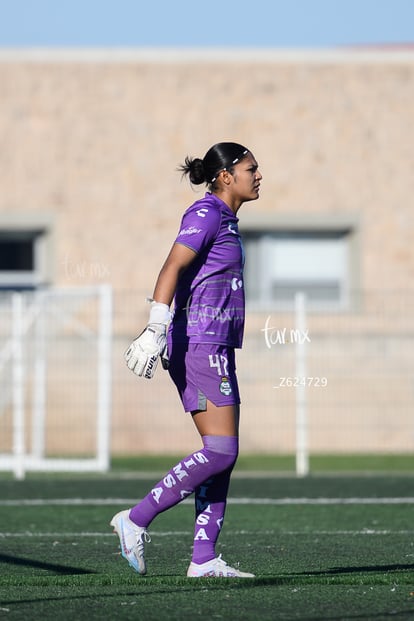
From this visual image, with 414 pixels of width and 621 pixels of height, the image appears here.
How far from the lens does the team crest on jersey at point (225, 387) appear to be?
654cm

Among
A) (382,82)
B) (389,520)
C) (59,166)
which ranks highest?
(382,82)

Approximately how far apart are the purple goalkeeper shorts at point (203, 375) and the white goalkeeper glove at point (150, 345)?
0.77ft

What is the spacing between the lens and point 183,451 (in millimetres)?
20078

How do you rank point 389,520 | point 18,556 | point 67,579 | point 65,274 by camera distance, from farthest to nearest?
point 65,274 → point 389,520 → point 18,556 → point 67,579

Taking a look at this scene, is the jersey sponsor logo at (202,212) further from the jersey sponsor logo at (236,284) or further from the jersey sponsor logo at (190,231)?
the jersey sponsor logo at (236,284)

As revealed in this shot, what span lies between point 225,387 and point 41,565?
65.0 inches

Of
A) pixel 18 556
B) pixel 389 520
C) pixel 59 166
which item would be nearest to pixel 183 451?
pixel 59 166

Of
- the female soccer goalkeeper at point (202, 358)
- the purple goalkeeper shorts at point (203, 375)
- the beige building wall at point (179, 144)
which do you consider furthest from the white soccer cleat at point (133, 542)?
the beige building wall at point (179, 144)

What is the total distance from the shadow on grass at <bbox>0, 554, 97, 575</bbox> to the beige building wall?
46.6 feet

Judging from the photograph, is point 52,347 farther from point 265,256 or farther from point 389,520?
point 389,520

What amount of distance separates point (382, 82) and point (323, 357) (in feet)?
17.2

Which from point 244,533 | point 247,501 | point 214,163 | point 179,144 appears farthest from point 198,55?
point 214,163

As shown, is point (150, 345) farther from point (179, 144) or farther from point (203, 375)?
point (179, 144)

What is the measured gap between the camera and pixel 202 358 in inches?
258
